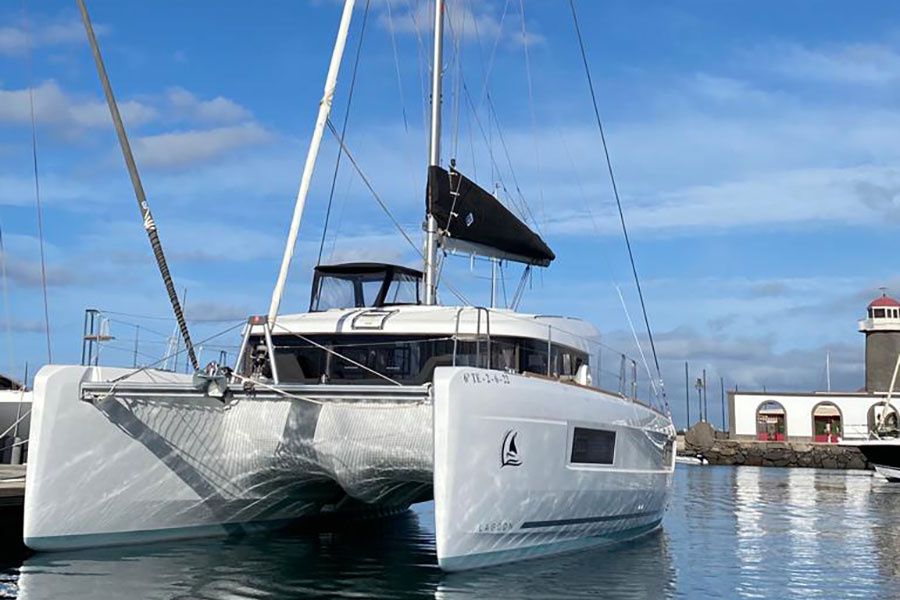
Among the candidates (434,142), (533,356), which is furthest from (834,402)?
(533,356)

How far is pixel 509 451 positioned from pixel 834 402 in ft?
154

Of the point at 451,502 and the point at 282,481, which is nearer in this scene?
the point at 451,502

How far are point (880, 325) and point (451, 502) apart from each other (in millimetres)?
50171

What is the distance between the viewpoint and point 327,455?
10531mm

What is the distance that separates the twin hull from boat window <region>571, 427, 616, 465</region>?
97 millimetres

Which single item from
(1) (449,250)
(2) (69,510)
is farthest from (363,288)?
(2) (69,510)

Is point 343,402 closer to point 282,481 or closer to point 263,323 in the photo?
point 263,323

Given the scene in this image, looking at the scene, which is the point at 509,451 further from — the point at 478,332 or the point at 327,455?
→ the point at 327,455

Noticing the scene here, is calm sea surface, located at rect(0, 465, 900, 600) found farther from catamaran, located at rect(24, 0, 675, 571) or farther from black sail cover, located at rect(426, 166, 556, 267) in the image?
black sail cover, located at rect(426, 166, 556, 267)

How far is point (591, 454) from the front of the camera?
10.6 meters

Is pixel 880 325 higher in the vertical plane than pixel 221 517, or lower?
higher

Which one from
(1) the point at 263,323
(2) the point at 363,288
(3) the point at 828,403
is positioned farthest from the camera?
(3) the point at 828,403

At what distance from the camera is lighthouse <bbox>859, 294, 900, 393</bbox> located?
5319cm

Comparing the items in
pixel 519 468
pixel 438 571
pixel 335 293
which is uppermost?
pixel 335 293
